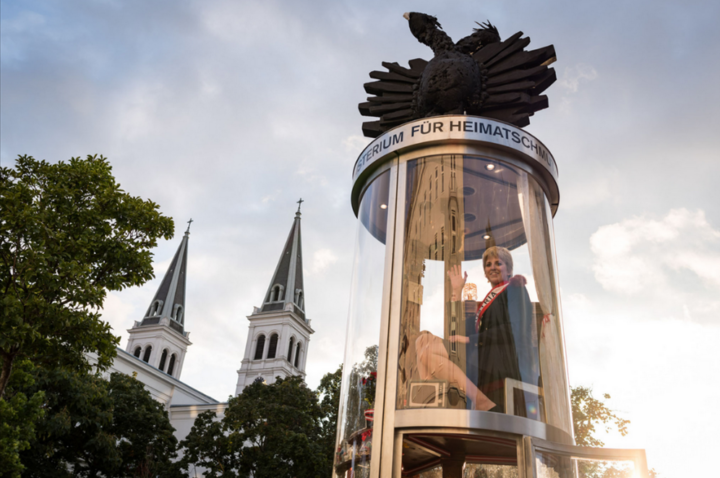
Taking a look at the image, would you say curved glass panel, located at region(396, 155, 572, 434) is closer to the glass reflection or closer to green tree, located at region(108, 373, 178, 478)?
the glass reflection

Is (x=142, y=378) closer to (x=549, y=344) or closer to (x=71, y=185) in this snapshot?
(x=71, y=185)

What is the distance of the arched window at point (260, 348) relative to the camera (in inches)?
3128

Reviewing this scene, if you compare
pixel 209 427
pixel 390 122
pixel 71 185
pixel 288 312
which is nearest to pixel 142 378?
pixel 288 312

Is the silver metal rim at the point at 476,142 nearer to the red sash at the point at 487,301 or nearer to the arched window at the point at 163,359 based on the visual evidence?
the red sash at the point at 487,301

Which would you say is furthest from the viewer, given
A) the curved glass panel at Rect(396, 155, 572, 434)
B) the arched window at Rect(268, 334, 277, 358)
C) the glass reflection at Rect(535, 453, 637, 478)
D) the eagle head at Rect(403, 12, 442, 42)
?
the arched window at Rect(268, 334, 277, 358)

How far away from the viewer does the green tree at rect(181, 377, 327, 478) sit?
2167cm

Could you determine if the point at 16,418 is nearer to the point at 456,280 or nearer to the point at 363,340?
the point at 363,340

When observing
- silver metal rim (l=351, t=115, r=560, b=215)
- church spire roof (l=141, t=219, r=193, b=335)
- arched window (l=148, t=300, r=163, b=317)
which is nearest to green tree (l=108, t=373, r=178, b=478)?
silver metal rim (l=351, t=115, r=560, b=215)

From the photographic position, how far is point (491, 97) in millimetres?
5438

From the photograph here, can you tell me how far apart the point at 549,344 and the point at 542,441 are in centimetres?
83

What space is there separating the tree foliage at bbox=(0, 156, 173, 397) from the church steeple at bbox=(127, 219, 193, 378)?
78616 millimetres

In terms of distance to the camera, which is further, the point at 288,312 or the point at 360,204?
the point at 288,312

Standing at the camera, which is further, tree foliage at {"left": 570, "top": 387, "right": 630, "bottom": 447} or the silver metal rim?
tree foliage at {"left": 570, "top": 387, "right": 630, "bottom": 447}

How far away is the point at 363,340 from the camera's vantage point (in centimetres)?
437
